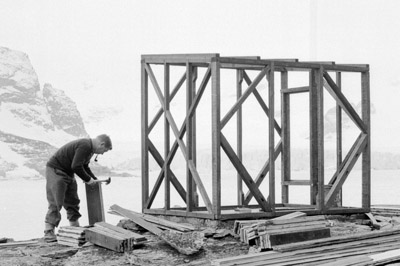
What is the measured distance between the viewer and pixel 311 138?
43.5 ft

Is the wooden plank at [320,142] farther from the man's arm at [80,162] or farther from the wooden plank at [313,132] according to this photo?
the man's arm at [80,162]

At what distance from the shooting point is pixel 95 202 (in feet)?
43.2

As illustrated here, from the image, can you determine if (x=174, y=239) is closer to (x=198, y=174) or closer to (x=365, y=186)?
(x=198, y=174)

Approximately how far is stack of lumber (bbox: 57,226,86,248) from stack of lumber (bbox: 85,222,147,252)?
0.14 meters

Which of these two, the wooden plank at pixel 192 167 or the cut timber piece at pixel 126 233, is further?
the wooden plank at pixel 192 167

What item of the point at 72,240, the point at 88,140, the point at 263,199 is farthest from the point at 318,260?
the point at 88,140

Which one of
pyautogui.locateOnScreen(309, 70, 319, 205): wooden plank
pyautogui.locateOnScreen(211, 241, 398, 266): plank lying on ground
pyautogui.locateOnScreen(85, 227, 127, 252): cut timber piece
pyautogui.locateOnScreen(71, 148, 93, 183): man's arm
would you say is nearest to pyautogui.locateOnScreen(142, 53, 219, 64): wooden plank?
pyautogui.locateOnScreen(71, 148, 93, 183): man's arm

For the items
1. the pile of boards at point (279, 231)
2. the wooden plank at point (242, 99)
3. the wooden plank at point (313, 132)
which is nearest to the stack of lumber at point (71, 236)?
the pile of boards at point (279, 231)

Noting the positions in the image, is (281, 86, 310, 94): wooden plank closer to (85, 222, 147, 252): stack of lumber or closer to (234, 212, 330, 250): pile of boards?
(234, 212, 330, 250): pile of boards

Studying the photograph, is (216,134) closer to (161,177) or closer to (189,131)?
(189,131)

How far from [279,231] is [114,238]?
94.9 inches

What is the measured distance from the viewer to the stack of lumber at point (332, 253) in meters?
9.07

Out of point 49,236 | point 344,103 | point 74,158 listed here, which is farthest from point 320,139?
point 49,236

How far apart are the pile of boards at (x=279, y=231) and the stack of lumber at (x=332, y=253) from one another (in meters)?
0.28
